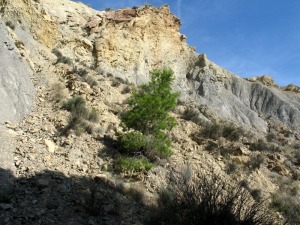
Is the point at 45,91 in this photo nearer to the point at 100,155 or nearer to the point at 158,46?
the point at 100,155

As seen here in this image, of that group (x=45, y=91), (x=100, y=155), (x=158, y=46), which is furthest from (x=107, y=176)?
(x=158, y=46)

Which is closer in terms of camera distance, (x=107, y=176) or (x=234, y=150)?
(x=107, y=176)

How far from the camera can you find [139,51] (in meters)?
28.1

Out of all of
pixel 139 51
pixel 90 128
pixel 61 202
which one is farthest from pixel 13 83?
pixel 139 51

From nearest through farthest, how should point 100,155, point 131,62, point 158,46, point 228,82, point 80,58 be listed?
point 100,155
point 80,58
point 131,62
point 158,46
point 228,82

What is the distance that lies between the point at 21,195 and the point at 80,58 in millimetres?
17444

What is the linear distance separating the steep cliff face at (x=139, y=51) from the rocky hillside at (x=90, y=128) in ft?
0.35

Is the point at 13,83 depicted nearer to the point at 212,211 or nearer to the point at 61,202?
the point at 61,202

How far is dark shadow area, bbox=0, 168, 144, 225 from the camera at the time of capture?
6.84 metres

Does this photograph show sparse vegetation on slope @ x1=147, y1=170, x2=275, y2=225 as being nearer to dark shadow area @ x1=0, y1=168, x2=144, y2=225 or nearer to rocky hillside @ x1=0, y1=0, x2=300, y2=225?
dark shadow area @ x1=0, y1=168, x2=144, y2=225

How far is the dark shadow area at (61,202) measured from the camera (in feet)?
→ 22.4

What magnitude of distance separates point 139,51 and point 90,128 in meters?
17.0

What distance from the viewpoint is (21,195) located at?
738 centimetres

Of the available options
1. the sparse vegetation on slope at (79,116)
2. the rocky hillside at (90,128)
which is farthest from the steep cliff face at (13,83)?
the sparse vegetation on slope at (79,116)
